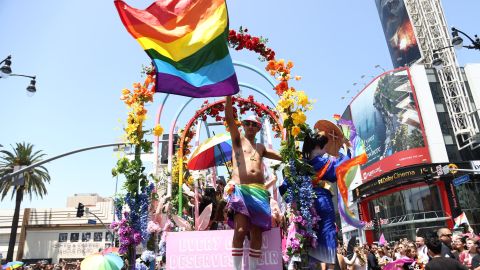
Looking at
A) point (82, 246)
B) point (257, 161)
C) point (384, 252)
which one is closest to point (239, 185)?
point (257, 161)

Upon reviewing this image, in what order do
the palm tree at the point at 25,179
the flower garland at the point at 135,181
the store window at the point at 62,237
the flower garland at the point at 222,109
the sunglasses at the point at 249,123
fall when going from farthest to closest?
the store window at the point at 62,237 → the palm tree at the point at 25,179 → the flower garland at the point at 222,109 → the flower garland at the point at 135,181 → the sunglasses at the point at 249,123

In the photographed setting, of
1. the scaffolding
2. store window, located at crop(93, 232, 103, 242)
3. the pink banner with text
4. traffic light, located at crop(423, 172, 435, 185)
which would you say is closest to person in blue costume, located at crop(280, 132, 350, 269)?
the pink banner with text

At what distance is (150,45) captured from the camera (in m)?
5.59

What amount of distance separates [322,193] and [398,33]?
46.3 metres

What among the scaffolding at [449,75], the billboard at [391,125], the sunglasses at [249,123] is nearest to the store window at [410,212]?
the billboard at [391,125]

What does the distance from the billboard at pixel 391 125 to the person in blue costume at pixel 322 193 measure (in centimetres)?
A: 3408

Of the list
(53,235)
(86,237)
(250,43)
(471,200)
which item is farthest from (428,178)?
(53,235)

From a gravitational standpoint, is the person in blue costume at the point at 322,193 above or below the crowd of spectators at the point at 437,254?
above

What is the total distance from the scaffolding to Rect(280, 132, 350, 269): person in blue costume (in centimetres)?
3626

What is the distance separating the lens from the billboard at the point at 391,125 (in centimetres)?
3934

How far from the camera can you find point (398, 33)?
46.0 metres

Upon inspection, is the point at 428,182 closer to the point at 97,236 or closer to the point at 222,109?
the point at 222,109

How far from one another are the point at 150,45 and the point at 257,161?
2.34 metres

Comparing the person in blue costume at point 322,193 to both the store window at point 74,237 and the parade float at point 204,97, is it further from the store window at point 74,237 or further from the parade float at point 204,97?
the store window at point 74,237
